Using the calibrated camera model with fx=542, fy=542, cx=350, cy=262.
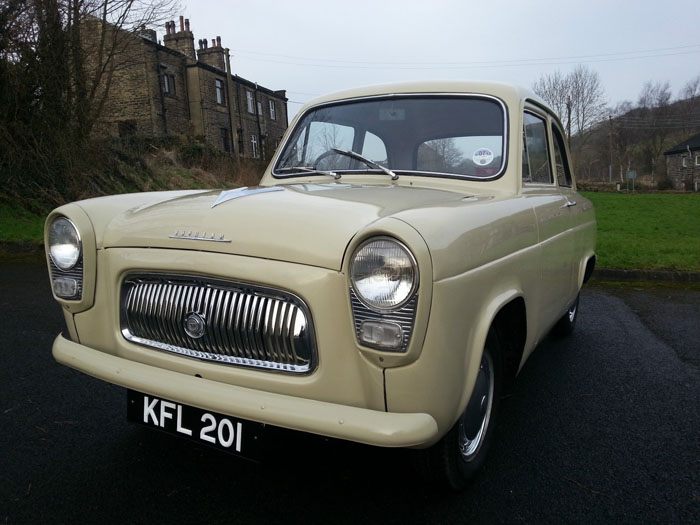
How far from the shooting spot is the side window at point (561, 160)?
3.57 metres

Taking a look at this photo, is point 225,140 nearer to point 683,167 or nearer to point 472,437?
point 472,437

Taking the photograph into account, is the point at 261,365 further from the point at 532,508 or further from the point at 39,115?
the point at 39,115

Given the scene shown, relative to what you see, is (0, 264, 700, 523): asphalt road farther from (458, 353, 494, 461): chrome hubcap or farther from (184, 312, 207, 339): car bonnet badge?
(184, 312, 207, 339): car bonnet badge

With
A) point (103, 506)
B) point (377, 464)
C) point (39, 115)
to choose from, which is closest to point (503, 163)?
point (377, 464)

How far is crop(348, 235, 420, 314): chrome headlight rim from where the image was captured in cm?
157

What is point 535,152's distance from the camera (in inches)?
120

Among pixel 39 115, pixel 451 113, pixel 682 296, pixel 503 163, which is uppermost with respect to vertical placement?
pixel 39 115

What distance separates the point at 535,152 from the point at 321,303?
1951mm

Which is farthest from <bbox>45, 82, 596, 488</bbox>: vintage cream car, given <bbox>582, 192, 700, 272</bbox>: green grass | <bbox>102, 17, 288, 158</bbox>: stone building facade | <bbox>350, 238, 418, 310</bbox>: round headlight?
<bbox>102, 17, 288, 158</bbox>: stone building facade

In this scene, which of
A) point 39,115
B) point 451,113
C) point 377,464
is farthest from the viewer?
point 39,115

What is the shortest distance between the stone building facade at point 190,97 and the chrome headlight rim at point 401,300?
22.4 metres

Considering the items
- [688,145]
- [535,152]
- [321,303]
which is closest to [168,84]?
[535,152]

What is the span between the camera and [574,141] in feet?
159

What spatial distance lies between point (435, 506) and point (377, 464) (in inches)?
14.3
